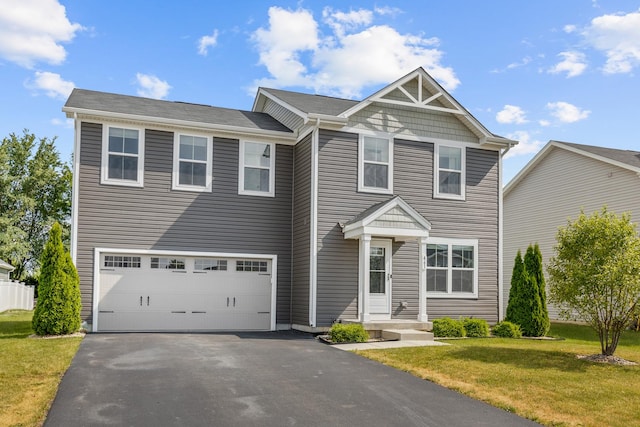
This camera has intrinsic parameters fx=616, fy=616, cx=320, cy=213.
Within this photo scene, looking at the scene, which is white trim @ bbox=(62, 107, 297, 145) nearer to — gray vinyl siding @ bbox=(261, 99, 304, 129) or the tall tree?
gray vinyl siding @ bbox=(261, 99, 304, 129)

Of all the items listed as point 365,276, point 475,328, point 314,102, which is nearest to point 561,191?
point 475,328

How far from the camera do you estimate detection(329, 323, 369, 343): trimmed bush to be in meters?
13.8

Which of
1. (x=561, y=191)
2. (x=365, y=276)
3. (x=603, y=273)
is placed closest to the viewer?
(x=603, y=273)

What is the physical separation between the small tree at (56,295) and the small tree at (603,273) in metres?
10.3

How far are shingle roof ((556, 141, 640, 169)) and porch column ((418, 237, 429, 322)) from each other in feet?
30.3

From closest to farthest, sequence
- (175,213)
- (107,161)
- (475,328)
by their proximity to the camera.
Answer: (107,161) < (475,328) < (175,213)

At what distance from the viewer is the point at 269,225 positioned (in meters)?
16.9

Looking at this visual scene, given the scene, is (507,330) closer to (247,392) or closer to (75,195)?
(247,392)

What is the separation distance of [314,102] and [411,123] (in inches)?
116

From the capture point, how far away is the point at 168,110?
17031 mm

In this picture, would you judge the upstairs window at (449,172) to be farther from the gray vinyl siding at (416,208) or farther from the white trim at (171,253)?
the white trim at (171,253)

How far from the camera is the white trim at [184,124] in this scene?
599 inches

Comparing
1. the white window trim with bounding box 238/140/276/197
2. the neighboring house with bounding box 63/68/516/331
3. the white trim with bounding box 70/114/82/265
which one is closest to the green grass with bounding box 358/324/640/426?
the neighboring house with bounding box 63/68/516/331

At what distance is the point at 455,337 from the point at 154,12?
37.2 ft
